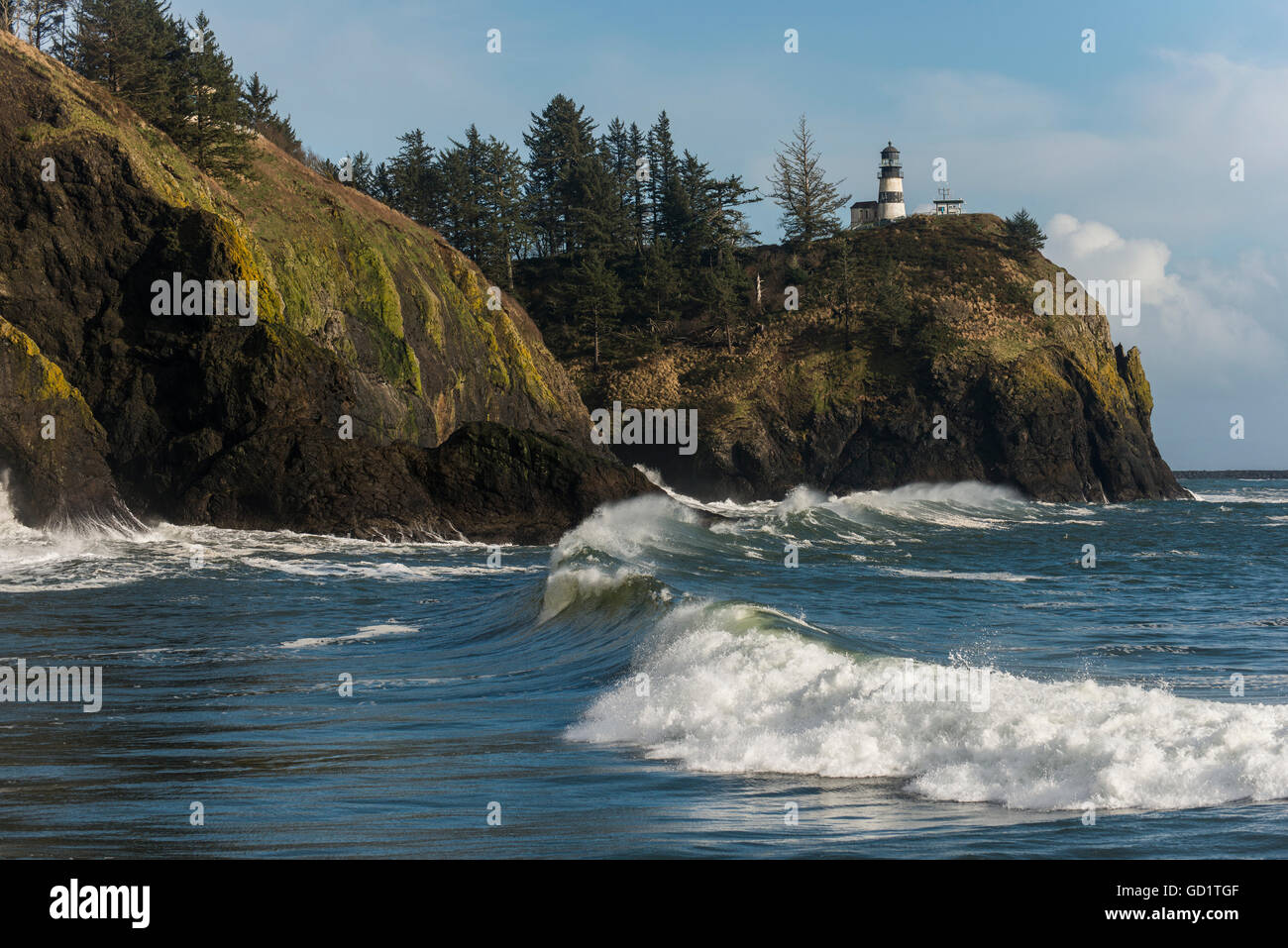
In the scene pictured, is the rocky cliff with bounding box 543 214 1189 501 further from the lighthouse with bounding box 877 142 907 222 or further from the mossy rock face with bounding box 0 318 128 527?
the mossy rock face with bounding box 0 318 128 527

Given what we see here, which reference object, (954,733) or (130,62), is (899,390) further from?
(954,733)

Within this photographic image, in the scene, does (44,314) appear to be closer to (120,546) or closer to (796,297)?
(120,546)

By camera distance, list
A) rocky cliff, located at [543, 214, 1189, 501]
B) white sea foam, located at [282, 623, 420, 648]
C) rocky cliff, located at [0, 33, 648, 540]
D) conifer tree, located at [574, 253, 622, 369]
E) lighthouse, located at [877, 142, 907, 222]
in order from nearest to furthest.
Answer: white sea foam, located at [282, 623, 420, 648], rocky cliff, located at [0, 33, 648, 540], rocky cliff, located at [543, 214, 1189, 501], conifer tree, located at [574, 253, 622, 369], lighthouse, located at [877, 142, 907, 222]

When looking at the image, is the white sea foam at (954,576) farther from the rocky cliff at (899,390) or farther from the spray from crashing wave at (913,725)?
the rocky cliff at (899,390)

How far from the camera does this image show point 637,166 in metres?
91.7

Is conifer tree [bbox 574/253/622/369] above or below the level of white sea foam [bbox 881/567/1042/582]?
above

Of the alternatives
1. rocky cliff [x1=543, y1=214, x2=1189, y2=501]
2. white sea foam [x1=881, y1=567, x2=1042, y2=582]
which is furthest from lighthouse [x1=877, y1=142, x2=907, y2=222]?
white sea foam [x1=881, y1=567, x2=1042, y2=582]

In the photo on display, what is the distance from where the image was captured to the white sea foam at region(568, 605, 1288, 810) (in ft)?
23.7

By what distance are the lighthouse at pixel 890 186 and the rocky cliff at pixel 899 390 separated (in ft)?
50.0

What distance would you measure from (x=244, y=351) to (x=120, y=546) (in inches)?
314

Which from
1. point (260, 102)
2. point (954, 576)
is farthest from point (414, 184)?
point (954, 576)

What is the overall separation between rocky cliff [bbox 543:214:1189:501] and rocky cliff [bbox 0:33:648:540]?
29306 millimetres

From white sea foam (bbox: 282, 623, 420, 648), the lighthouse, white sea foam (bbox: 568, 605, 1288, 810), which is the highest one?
the lighthouse

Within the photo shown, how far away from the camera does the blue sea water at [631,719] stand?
665 centimetres
